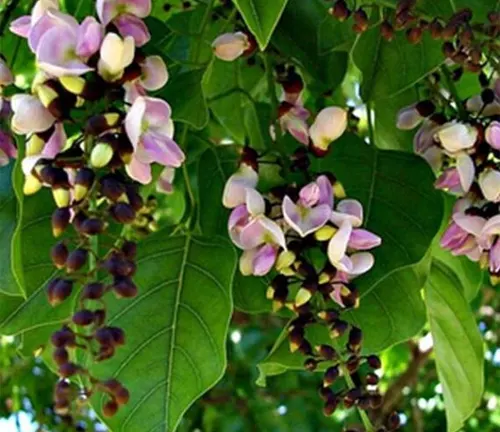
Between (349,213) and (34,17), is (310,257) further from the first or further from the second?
(34,17)

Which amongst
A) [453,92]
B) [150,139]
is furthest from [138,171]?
[453,92]

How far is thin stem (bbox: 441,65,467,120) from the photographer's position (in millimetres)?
678

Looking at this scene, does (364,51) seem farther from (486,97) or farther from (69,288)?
(69,288)

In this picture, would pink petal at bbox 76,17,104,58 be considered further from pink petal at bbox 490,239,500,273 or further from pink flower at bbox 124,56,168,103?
pink petal at bbox 490,239,500,273

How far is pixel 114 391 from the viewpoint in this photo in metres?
0.50

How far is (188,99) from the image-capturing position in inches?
26.7

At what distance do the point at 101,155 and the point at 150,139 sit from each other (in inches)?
1.9

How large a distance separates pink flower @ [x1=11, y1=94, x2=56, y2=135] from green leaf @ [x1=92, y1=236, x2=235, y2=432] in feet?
0.43

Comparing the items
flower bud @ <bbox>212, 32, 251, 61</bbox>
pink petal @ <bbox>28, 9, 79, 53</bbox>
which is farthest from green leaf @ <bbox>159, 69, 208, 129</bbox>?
pink petal @ <bbox>28, 9, 79, 53</bbox>

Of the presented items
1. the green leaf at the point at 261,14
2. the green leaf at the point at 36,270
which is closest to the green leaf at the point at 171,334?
the green leaf at the point at 36,270

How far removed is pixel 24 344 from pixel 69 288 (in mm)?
233

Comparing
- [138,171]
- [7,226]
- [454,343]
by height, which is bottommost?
[454,343]

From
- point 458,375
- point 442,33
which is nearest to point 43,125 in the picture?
point 442,33

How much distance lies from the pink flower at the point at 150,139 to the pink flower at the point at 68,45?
0.03 metres
